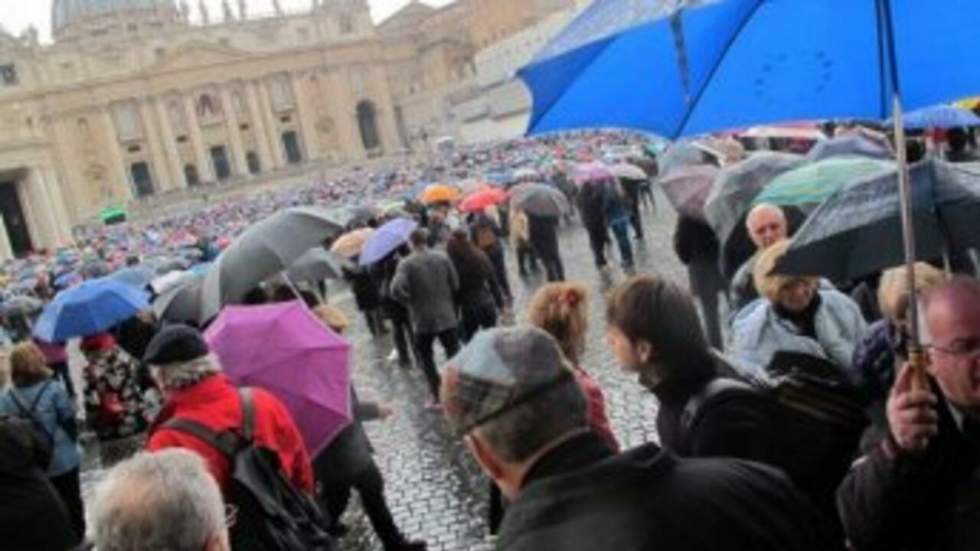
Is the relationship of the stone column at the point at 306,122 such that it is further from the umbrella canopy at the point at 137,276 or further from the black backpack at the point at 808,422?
the black backpack at the point at 808,422

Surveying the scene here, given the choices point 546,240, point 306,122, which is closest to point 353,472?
point 546,240

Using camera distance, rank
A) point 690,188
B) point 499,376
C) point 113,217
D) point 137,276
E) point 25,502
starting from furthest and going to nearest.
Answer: point 113,217
point 137,276
point 690,188
point 25,502
point 499,376

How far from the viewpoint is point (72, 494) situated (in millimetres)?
6801

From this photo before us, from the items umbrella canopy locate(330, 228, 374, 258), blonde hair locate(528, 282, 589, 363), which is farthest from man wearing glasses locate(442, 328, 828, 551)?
umbrella canopy locate(330, 228, 374, 258)

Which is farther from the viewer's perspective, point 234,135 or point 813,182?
point 234,135

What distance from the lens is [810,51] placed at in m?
3.01

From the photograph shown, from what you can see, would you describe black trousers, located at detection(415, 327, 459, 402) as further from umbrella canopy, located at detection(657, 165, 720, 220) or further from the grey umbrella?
the grey umbrella

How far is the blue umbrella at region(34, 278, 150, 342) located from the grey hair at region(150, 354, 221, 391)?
5.78 meters

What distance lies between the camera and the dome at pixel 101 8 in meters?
105

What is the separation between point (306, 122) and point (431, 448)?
90002mm

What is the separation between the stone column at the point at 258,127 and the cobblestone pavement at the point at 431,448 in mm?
83779

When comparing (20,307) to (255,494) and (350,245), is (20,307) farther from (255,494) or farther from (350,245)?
(255,494)

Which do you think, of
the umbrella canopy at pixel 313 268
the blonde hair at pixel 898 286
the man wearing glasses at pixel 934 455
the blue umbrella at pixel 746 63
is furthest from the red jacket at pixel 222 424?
the umbrella canopy at pixel 313 268

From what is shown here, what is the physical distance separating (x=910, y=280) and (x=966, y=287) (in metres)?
0.11
